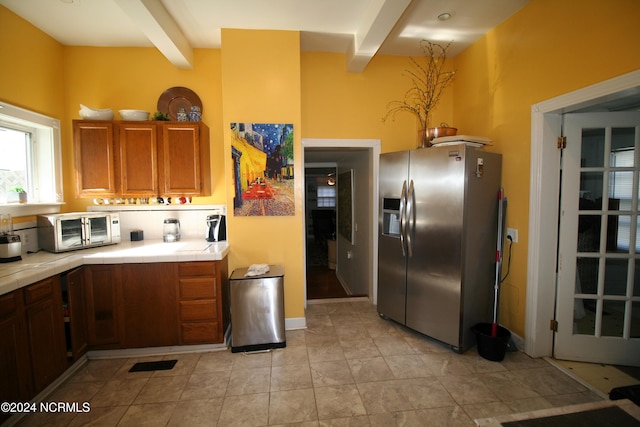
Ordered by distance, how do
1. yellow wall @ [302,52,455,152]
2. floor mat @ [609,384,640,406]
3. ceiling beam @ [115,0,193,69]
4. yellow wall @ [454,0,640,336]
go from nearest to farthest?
floor mat @ [609,384,640,406]
yellow wall @ [454,0,640,336]
ceiling beam @ [115,0,193,69]
yellow wall @ [302,52,455,152]

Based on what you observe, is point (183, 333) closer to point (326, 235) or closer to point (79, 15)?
point (79, 15)

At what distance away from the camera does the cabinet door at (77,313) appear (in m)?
2.29

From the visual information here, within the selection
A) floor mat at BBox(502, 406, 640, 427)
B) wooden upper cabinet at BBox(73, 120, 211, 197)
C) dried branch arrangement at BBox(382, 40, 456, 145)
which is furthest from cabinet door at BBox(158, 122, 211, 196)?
floor mat at BBox(502, 406, 640, 427)

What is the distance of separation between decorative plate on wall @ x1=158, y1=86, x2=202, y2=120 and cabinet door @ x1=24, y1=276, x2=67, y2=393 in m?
1.95

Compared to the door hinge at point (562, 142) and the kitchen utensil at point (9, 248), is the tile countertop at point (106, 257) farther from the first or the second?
the door hinge at point (562, 142)

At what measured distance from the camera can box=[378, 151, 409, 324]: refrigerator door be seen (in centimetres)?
284

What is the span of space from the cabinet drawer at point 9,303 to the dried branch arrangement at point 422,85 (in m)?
3.62

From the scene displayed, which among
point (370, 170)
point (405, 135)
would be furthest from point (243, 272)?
point (405, 135)

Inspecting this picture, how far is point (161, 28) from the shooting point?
7.85 ft

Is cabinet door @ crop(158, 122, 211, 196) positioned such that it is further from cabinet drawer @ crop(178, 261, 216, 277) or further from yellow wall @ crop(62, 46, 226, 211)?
cabinet drawer @ crop(178, 261, 216, 277)

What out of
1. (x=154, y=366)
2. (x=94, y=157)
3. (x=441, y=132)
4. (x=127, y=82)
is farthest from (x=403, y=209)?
(x=127, y=82)

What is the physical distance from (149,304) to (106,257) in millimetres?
550

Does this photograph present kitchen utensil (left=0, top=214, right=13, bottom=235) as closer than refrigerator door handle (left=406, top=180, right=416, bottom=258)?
Yes

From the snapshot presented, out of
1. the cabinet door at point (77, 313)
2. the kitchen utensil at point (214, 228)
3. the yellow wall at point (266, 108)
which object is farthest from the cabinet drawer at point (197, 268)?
the cabinet door at point (77, 313)
